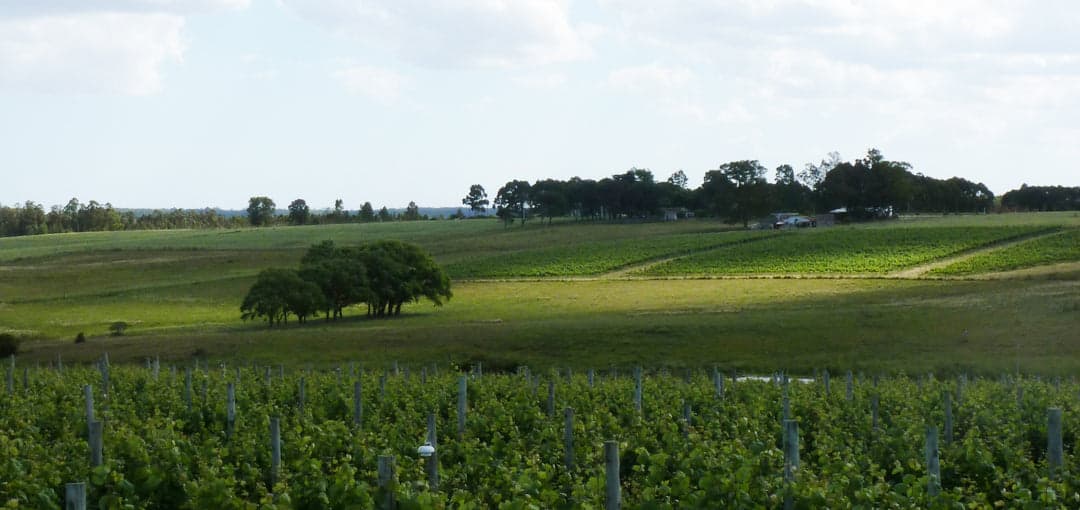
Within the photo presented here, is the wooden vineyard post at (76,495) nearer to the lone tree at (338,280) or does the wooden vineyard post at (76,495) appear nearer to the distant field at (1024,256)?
the lone tree at (338,280)

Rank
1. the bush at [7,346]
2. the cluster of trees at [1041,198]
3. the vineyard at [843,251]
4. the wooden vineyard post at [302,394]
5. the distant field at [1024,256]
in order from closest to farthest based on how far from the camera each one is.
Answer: the wooden vineyard post at [302,394] → the bush at [7,346] → the distant field at [1024,256] → the vineyard at [843,251] → the cluster of trees at [1041,198]

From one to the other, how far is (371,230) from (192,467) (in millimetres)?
155464

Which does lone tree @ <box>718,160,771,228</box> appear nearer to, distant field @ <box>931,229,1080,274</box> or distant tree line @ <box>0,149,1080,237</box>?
distant tree line @ <box>0,149,1080,237</box>

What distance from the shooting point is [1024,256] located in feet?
279

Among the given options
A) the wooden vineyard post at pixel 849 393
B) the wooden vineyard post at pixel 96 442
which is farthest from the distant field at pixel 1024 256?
the wooden vineyard post at pixel 96 442

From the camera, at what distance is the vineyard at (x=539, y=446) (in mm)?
12977

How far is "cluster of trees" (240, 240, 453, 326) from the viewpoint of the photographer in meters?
65.6

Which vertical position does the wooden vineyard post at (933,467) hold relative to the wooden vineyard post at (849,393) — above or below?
above

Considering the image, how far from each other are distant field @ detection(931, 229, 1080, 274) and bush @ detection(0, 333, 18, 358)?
5601 cm

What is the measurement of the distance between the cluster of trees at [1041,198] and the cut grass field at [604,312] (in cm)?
6068

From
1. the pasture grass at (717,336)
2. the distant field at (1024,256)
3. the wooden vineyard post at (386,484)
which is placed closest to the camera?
the wooden vineyard post at (386,484)

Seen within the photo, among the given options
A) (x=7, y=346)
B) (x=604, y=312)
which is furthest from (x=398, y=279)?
(x=7, y=346)

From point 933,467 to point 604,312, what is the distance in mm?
50310

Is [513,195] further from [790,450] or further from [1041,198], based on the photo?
[790,450]
